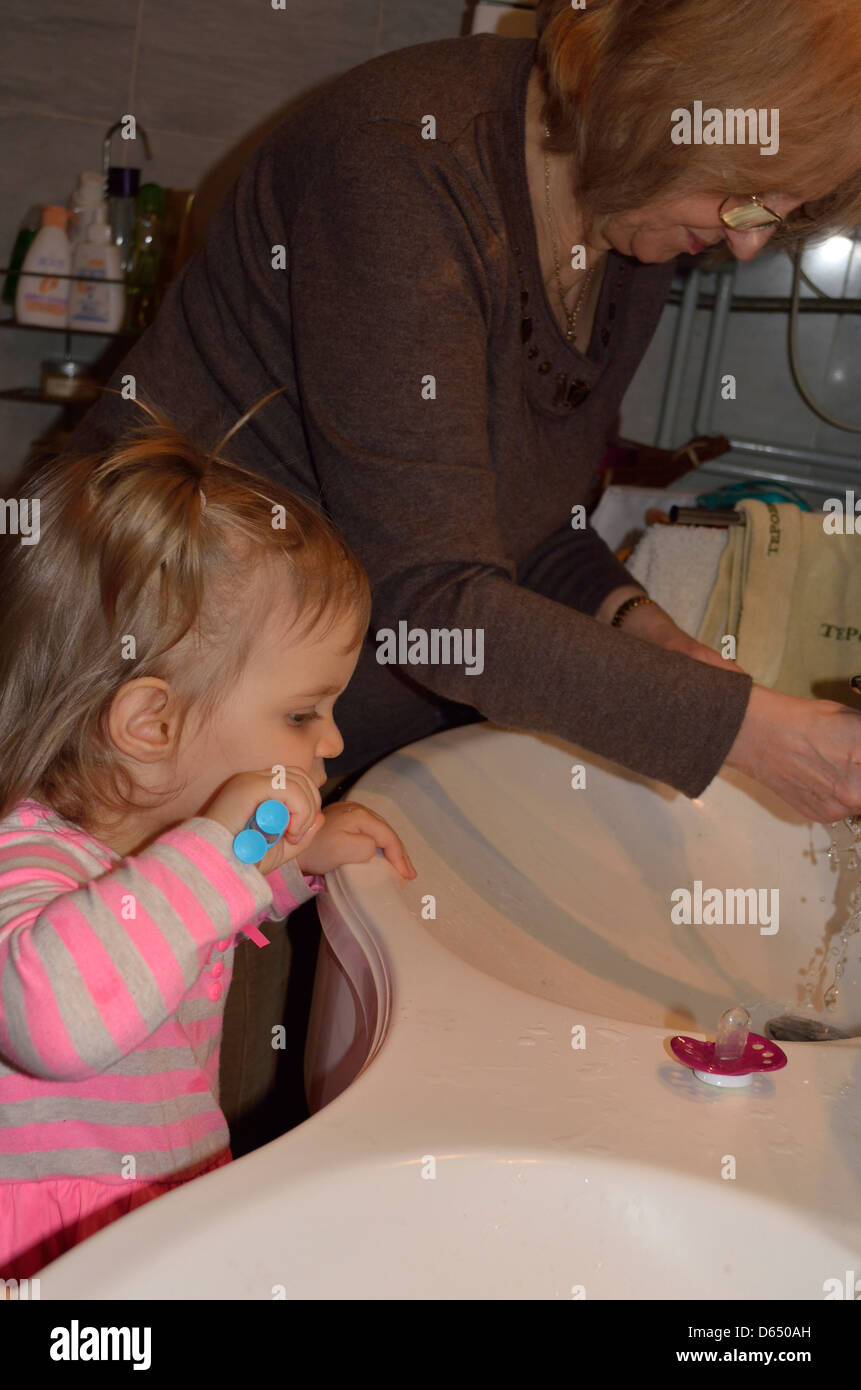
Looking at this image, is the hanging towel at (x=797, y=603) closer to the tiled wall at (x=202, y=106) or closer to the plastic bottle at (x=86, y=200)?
the tiled wall at (x=202, y=106)

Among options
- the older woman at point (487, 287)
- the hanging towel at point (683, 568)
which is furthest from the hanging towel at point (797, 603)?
the older woman at point (487, 287)

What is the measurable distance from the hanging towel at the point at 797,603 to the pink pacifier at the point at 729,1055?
721mm

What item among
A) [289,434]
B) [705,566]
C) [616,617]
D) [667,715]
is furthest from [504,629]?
[705,566]

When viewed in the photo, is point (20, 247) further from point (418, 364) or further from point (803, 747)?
point (803, 747)

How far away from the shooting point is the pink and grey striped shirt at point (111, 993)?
0.57 metres

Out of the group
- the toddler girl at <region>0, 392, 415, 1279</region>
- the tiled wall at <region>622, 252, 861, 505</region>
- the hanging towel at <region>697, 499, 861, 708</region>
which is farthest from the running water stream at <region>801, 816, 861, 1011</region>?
the tiled wall at <region>622, 252, 861, 505</region>

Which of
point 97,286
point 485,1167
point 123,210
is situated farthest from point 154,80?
point 485,1167

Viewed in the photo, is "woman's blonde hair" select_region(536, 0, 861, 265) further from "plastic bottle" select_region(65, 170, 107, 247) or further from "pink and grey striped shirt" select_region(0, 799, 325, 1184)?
"plastic bottle" select_region(65, 170, 107, 247)

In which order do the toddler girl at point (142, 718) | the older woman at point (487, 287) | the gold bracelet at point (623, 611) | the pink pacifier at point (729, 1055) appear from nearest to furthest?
the pink pacifier at point (729, 1055), the toddler girl at point (142, 718), the older woman at point (487, 287), the gold bracelet at point (623, 611)

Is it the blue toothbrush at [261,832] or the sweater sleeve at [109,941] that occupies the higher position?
the blue toothbrush at [261,832]

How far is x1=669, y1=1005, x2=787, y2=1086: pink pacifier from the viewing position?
0.57 meters

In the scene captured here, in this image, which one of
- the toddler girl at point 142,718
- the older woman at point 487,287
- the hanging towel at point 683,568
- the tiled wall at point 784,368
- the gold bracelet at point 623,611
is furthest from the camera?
the tiled wall at point 784,368

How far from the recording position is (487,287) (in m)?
0.88

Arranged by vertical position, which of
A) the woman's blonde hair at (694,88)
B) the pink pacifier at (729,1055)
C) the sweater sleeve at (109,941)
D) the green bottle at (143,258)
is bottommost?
the pink pacifier at (729,1055)
